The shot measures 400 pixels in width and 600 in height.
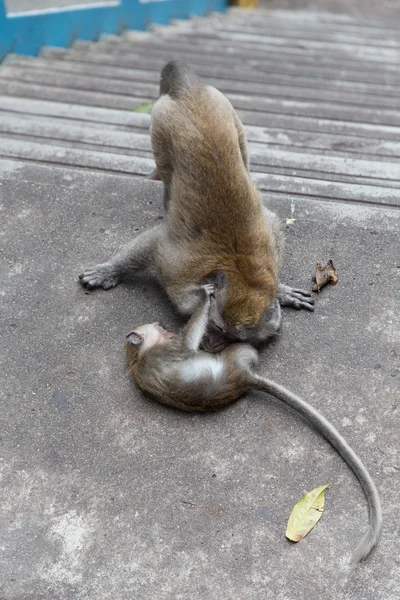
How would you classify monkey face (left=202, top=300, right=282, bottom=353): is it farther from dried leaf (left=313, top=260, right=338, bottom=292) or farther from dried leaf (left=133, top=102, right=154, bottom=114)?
dried leaf (left=133, top=102, right=154, bottom=114)

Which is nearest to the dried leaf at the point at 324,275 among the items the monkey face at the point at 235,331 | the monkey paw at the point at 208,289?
the monkey face at the point at 235,331

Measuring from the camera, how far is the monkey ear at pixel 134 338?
355 cm

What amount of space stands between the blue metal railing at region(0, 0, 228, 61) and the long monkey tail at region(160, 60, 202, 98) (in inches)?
144

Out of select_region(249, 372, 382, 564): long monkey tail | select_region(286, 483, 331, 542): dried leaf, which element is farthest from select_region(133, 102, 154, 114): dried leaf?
select_region(286, 483, 331, 542): dried leaf

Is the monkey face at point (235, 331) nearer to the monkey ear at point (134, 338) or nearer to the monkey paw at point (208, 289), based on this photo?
the monkey paw at point (208, 289)

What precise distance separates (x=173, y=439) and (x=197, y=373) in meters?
0.34

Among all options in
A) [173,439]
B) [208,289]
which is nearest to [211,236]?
[208,289]

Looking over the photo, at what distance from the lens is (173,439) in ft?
10.9

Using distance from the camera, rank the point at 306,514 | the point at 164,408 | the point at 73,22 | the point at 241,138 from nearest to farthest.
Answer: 1. the point at 306,514
2. the point at 164,408
3. the point at 241,138
4. the point at 73,22

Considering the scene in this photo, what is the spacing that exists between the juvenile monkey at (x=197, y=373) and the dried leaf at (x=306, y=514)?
25 cm

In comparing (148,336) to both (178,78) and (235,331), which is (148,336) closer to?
(235,331)

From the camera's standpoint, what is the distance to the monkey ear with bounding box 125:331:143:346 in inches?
140

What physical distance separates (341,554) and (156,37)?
910cm

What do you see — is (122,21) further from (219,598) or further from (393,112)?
(219,598)
